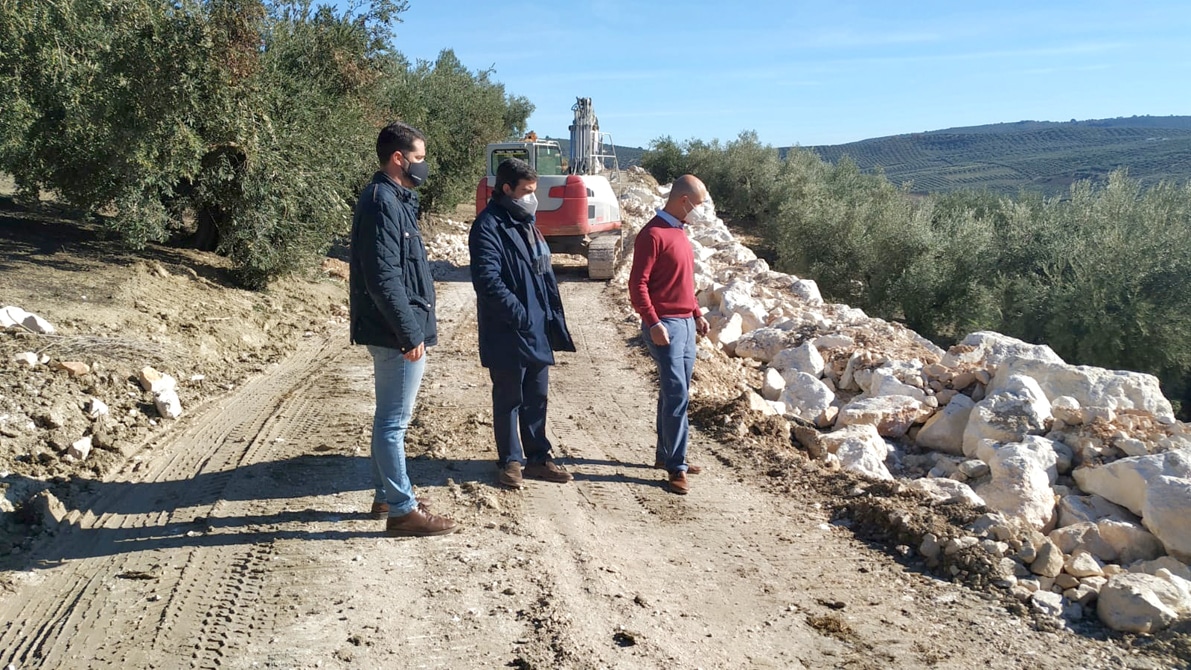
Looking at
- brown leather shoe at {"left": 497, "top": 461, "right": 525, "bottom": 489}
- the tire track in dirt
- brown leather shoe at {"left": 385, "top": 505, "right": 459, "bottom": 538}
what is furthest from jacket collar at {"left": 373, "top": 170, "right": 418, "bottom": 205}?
the tire track in dirt

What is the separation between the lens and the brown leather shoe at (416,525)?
409 cm

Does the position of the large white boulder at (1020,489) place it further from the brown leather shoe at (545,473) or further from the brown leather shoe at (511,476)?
the brown leather shoe at (511,476)

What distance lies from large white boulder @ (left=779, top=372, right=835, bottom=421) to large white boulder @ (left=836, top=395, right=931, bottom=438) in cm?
19

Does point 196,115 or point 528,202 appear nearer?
point 528,202

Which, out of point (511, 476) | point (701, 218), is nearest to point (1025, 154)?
point (701, 218)

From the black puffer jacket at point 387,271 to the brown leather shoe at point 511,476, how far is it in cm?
110

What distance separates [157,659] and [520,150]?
13273 mm

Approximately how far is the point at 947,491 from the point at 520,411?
2.65m

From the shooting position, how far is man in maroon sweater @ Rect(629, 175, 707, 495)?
4.86m

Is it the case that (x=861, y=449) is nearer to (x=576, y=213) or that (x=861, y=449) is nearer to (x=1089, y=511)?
(x=1089, y=511)

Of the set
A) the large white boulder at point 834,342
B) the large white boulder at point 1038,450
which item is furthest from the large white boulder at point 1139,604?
the large white boulder at point 834,342

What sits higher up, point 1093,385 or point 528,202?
point 528,202

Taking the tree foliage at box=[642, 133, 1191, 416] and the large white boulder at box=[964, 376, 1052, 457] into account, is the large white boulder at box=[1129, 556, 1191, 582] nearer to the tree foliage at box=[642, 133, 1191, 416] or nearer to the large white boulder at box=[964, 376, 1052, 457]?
the large white boulder at box=[964, 376, 1052, 457]

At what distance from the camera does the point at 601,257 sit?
14.0m
